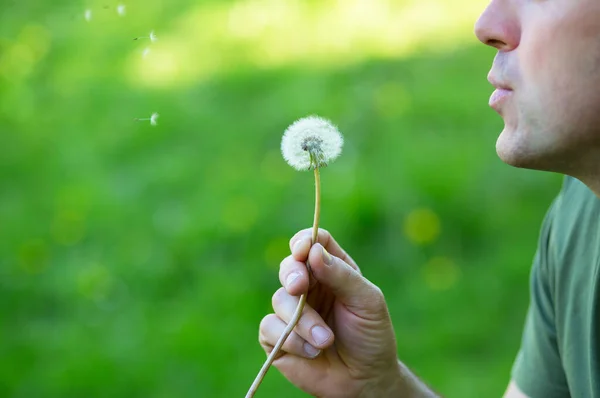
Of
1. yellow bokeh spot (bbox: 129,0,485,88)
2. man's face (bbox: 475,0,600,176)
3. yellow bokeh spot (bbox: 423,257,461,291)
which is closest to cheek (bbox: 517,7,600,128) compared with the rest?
man's face (bbox: 475,0,600,176)

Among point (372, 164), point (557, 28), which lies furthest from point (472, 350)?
point (557, 28)

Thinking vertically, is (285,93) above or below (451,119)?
above

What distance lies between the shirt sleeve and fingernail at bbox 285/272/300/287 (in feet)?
2.11

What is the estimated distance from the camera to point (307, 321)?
1441 millimetres

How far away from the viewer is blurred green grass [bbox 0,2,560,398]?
283 centimetres

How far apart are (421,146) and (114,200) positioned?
4.09 feet

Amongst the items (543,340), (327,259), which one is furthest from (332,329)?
(543,340)

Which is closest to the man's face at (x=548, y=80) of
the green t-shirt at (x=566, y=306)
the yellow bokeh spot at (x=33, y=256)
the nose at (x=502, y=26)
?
the nose at (x=502, y=26)

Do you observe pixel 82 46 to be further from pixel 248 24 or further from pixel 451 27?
pixel 451 27

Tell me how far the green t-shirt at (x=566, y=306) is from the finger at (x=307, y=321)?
520 millimetres

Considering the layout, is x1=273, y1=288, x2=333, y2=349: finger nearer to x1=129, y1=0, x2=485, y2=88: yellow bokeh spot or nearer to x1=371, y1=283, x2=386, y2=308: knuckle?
x1=371, y1=283, x2=386, y2=308: knuckle

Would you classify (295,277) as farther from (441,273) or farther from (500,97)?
(441,273)

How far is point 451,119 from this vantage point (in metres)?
3.41

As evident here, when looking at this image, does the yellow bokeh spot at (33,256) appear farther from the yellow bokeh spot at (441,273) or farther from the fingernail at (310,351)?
the fingernail at (310,351)
